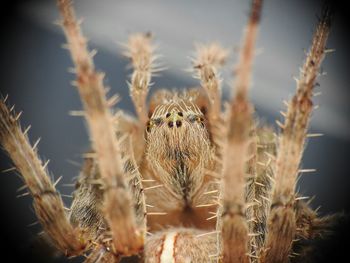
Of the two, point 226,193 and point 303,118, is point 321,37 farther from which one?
point 226,193

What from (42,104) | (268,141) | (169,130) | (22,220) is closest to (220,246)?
(169,130)

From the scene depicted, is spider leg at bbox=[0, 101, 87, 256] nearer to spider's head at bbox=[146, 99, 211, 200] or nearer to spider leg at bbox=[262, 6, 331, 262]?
spider's head at bbox=[146, 99, 211, 200]

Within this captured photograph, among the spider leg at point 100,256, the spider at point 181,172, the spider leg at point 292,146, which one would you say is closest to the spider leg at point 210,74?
the spider at point 181,172

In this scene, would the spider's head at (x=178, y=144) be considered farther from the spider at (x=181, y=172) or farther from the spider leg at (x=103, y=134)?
the spider leg at (x=103, y=134)

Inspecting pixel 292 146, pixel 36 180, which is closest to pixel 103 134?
pixel 36 180

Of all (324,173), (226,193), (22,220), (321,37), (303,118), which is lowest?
(22,220)
